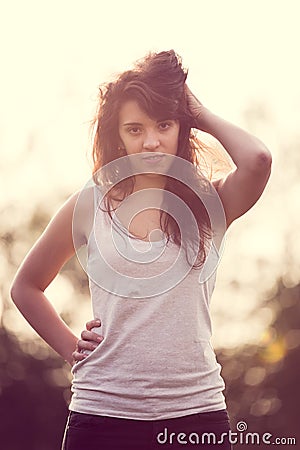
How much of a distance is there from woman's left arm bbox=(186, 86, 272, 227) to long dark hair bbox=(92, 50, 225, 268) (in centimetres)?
8

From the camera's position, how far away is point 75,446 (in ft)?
9.95

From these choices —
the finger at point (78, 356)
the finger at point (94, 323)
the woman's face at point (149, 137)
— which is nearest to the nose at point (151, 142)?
the woman's face at point (149, 137)

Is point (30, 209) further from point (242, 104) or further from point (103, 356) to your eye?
point (103, 356)

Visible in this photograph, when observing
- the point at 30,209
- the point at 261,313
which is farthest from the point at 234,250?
the point at 30,209

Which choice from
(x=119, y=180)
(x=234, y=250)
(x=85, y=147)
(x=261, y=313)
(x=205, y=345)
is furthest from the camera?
(x=261, y=313)

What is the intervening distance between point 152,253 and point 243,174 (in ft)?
1.16

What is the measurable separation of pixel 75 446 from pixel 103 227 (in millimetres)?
612

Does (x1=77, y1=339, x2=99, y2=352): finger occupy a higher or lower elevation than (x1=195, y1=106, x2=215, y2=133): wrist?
lower

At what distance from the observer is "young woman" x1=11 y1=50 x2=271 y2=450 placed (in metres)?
2.97

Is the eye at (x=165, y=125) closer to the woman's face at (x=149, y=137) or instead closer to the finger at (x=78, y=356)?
the woman's face at (x=149, y=137)

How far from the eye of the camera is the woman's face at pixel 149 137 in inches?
→ 122

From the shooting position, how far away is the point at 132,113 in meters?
3.20

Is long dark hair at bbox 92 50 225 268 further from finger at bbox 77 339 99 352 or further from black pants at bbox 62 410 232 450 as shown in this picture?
black pants at bbox 62 410 232 450

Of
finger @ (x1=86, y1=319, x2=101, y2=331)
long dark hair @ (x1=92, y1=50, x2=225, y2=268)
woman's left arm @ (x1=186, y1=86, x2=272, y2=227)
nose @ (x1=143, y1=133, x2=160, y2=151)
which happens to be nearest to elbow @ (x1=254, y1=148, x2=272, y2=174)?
woman's left arm @ (x1=186, y1=86, x2=272, y2=227)
